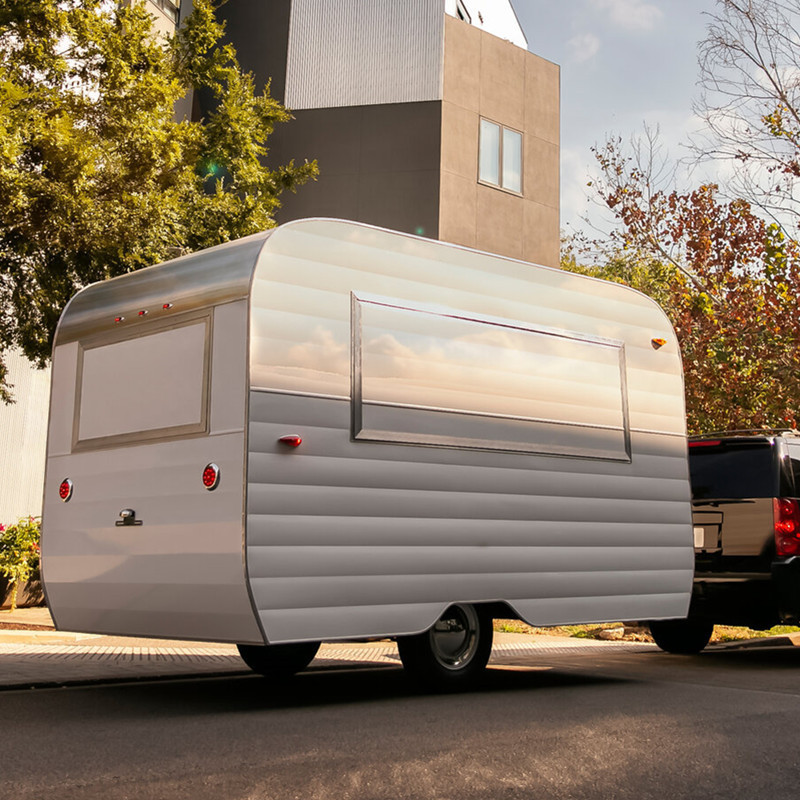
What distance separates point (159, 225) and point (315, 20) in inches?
480

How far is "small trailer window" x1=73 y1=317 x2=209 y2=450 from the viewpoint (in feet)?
25.3

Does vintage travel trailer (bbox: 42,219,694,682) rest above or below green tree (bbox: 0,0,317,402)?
below

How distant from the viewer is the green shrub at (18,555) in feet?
47.4

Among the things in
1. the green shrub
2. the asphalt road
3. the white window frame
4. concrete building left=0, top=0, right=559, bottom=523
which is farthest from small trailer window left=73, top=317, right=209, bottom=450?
the white window frame

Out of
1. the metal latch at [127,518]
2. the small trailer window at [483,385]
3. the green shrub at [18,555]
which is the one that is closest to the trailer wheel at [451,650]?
the small trailer window at [483,385]

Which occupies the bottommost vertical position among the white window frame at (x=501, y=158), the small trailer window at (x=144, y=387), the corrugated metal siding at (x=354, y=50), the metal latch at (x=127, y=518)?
the metal latch at (x=127, y=518)

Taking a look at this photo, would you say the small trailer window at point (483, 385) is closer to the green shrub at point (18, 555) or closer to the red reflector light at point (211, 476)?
the red reflector light at point (211, 476)

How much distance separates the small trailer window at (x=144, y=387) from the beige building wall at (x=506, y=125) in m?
14.5

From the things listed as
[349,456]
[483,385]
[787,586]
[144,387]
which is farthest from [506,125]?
[349,456]

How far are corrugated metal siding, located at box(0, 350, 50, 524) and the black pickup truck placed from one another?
1147 centimetres

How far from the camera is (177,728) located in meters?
6.87

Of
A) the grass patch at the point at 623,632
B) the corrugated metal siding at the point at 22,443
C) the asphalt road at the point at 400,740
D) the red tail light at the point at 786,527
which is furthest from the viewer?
the corrugated metal siding at the point at 22,443

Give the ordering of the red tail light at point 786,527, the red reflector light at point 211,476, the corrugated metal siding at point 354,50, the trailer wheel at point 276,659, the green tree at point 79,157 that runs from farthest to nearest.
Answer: the corrugated metal siding at point 354,50, the green tree at point 79,157, the red tail light at point 786,527, the trailer wheel at point 276,659, the red reflector light at point 211,476

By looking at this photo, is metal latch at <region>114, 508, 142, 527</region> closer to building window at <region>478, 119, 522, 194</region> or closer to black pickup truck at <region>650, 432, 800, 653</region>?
black pickup truck at <region>650, 432, 800, 653</region>
